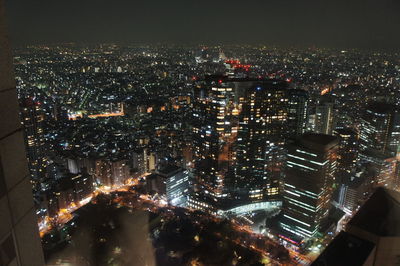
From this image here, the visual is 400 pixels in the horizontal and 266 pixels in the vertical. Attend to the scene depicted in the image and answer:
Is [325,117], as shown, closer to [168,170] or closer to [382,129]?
[382,129]

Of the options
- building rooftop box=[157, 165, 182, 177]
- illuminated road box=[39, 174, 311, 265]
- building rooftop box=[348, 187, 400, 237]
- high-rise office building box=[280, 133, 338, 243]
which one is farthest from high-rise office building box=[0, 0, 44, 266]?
building rooftop box=[157, 165, 182, 177]

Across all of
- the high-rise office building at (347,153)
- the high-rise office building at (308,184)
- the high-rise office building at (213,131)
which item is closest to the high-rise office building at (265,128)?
the high-rise office building at (213,131)

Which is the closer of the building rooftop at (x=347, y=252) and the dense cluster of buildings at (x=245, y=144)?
the building rooftop at (x=347, y=252)

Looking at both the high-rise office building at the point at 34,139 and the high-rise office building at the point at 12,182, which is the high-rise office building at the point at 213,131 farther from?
the high-rise office building at the point at 12,182

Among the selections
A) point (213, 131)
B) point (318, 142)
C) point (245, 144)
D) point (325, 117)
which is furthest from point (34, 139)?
point (325, 117)

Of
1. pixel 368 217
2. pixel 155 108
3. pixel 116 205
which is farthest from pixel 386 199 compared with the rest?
pixel 155 108
